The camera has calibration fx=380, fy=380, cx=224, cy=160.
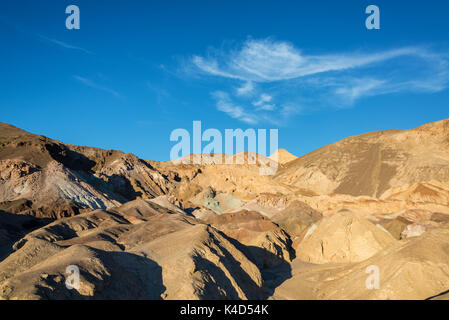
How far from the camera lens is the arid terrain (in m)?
13.4

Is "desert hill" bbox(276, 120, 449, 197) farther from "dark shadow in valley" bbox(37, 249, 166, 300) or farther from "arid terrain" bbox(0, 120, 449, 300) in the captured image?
"dark shadow in valley" bbox(37, 249, 166, 300)

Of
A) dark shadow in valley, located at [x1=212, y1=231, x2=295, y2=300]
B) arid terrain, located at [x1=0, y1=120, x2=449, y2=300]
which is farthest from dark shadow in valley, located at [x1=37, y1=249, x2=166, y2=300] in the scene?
dark shadow in valley, located at [x1=212, y1=231, x2=295, y2=300]

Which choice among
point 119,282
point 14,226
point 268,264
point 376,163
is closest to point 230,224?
point 268,264

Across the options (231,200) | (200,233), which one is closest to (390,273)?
(200,233)

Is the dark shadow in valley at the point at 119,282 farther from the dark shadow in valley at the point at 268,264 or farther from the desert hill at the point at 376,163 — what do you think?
the desert hill at the point at 376,163

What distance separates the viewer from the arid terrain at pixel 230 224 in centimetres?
1340

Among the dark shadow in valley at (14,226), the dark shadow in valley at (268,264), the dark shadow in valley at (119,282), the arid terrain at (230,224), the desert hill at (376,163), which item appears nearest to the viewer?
the dark shadow in valley at (119,282)

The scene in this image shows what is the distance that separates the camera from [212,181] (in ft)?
226

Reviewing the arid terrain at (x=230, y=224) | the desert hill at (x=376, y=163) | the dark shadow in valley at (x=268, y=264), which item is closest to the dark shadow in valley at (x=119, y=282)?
the arid terrain at (x=230, y=224)

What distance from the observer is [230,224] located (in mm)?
36000

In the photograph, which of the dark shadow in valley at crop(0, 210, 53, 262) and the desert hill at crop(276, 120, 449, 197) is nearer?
the dark shadow in valley at crop(0, 210, 53, 262)

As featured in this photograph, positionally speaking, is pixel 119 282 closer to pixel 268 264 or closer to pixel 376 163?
pixel 268 264
